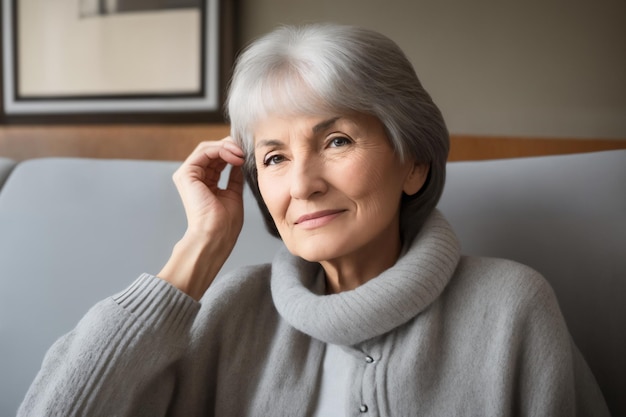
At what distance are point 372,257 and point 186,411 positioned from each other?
1.61 ft

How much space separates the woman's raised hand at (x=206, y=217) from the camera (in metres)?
1.28

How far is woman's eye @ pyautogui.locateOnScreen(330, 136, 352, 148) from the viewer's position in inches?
45.5

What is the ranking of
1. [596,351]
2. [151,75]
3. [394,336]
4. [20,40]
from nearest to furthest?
[394,336], [596,351], [151,75], [20,40]

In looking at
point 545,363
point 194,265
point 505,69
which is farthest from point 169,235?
point 505,69

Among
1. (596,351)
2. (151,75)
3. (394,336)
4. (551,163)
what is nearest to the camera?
(394,336)

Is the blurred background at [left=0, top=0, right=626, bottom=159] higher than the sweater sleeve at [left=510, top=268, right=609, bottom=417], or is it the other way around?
the blurred background at [left=0, top=0, right=626, bottom=159]

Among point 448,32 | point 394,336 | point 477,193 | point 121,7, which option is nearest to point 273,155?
point 394,336

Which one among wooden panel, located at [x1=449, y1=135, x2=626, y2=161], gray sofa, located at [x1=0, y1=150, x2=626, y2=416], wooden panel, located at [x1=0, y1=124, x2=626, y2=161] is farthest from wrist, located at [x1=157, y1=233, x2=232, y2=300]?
wooden panel, located at [x1=449, y1=135, x2=626, y2=161]

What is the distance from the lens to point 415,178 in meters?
1.28

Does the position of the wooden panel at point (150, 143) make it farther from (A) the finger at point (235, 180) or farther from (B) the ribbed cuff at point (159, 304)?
(B) the ribbed cuff at point (159, 304)

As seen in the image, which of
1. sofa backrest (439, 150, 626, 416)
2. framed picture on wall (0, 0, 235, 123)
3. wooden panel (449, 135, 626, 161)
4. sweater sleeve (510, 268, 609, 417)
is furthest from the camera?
framed picture on wall (0, 0, 235, 123)

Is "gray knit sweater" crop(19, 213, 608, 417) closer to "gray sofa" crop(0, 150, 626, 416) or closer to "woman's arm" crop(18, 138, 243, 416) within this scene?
"woman's arm" crop(18, 138, 243, 416)

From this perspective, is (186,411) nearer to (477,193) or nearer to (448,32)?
(477,193)

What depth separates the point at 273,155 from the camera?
121 cm
